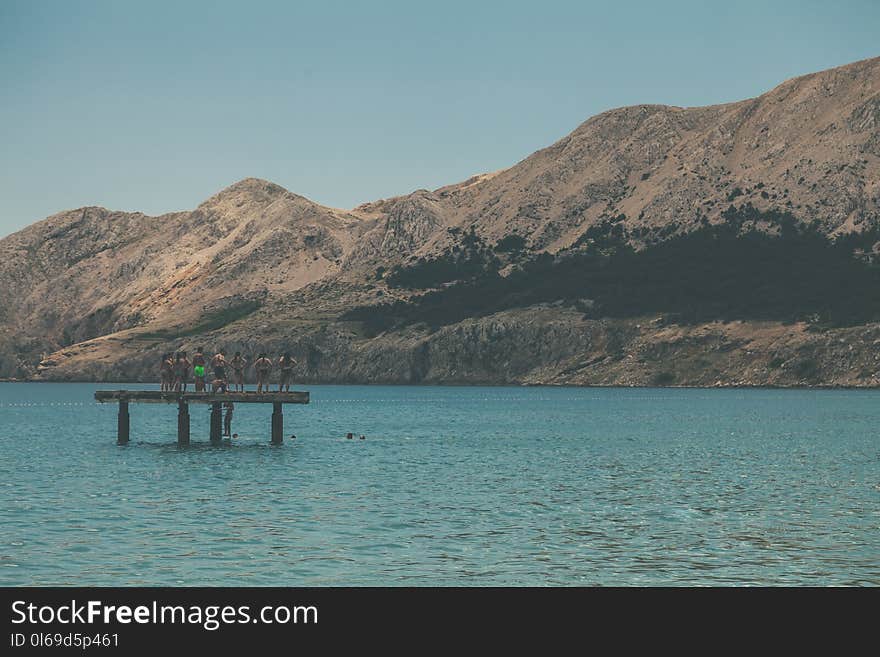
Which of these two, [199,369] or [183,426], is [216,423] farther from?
[199,369]

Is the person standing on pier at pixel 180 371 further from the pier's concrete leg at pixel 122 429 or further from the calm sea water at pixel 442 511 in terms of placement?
the pier's concrete leg at pixel 122 429

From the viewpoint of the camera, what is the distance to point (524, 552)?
36.7 m

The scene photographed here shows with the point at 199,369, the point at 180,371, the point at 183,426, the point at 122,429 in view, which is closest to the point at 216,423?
the point at 183,426

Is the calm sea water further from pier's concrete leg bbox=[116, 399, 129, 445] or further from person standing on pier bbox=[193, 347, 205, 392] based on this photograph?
person standing on pier bbox=[193, 347, 205, 392]

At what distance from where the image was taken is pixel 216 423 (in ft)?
287

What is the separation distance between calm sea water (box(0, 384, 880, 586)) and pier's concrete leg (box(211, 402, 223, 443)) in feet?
7.58

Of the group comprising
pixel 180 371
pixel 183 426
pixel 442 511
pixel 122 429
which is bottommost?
pixel 442 511

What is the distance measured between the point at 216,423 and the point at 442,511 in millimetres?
42988

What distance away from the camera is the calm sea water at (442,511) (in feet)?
110

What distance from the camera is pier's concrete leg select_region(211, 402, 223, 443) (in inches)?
3413

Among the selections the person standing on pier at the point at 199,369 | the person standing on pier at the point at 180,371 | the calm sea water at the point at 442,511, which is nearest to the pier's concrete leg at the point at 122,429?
the calm sea water at the point at 442,511
